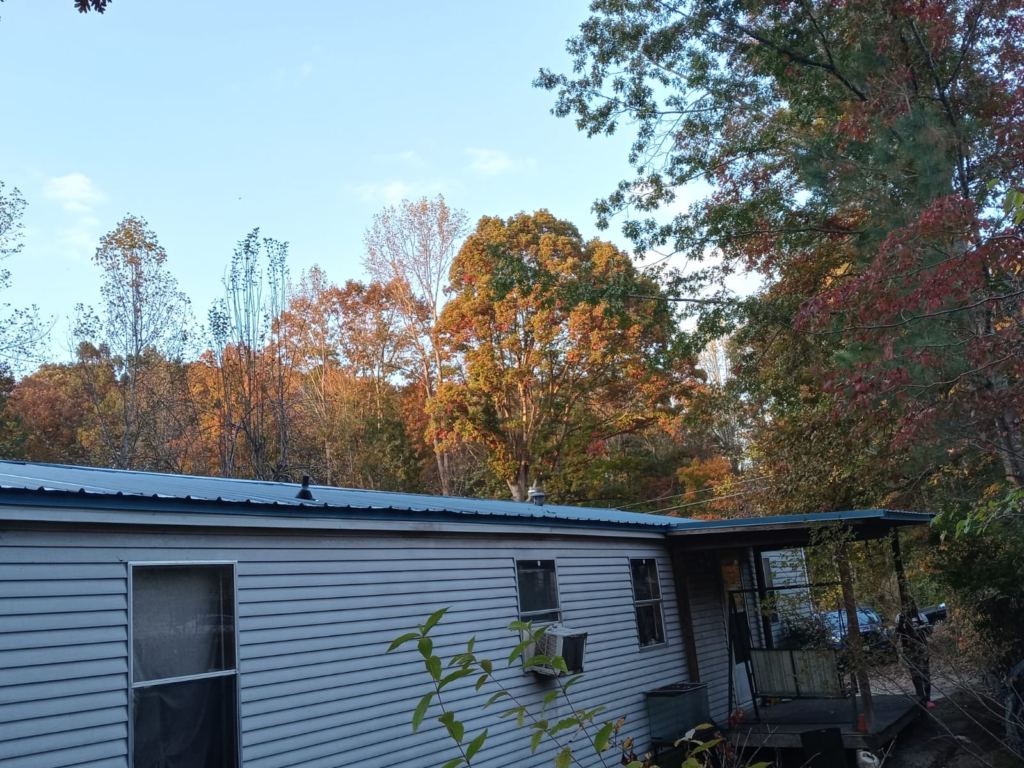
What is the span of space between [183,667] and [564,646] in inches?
186

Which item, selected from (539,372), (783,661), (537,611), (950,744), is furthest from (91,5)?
(539,372)

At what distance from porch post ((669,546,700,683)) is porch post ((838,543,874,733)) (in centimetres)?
239

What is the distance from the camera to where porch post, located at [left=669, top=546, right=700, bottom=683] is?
12.4 m

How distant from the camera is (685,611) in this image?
41.1 feet

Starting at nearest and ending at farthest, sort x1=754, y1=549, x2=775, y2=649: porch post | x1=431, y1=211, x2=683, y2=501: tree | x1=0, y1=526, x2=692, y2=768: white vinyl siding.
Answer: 1. x1=0, y1=526, x2=692, y2=768: white vinyl siding
2. x1=754, y1=549, x2=775, y2=649: porch post
3. x1=431, y1=211, x2=683, y2=501: tree

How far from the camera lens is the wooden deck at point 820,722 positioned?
10.4 m

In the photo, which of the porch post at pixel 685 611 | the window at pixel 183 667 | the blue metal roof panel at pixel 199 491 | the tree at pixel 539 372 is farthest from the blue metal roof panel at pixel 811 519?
the tree at pixel 539 372

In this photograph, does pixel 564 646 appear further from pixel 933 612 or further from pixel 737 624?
pixel 933 612

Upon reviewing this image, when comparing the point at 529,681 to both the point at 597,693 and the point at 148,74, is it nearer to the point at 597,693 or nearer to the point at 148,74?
the point at 597,693

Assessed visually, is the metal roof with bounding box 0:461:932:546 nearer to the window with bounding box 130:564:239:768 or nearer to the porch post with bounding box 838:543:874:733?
the window with bounding box 130:564:239:768

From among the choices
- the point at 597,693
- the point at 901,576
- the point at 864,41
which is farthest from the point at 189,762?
the point at 864,41

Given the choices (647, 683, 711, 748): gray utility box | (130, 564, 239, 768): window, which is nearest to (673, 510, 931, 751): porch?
(647, 683, 711, 748): gray utility box

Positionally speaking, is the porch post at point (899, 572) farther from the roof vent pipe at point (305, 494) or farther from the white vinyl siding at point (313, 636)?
the roof vent pipe at point (305, 494)

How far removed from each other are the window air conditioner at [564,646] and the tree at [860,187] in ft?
14.8
